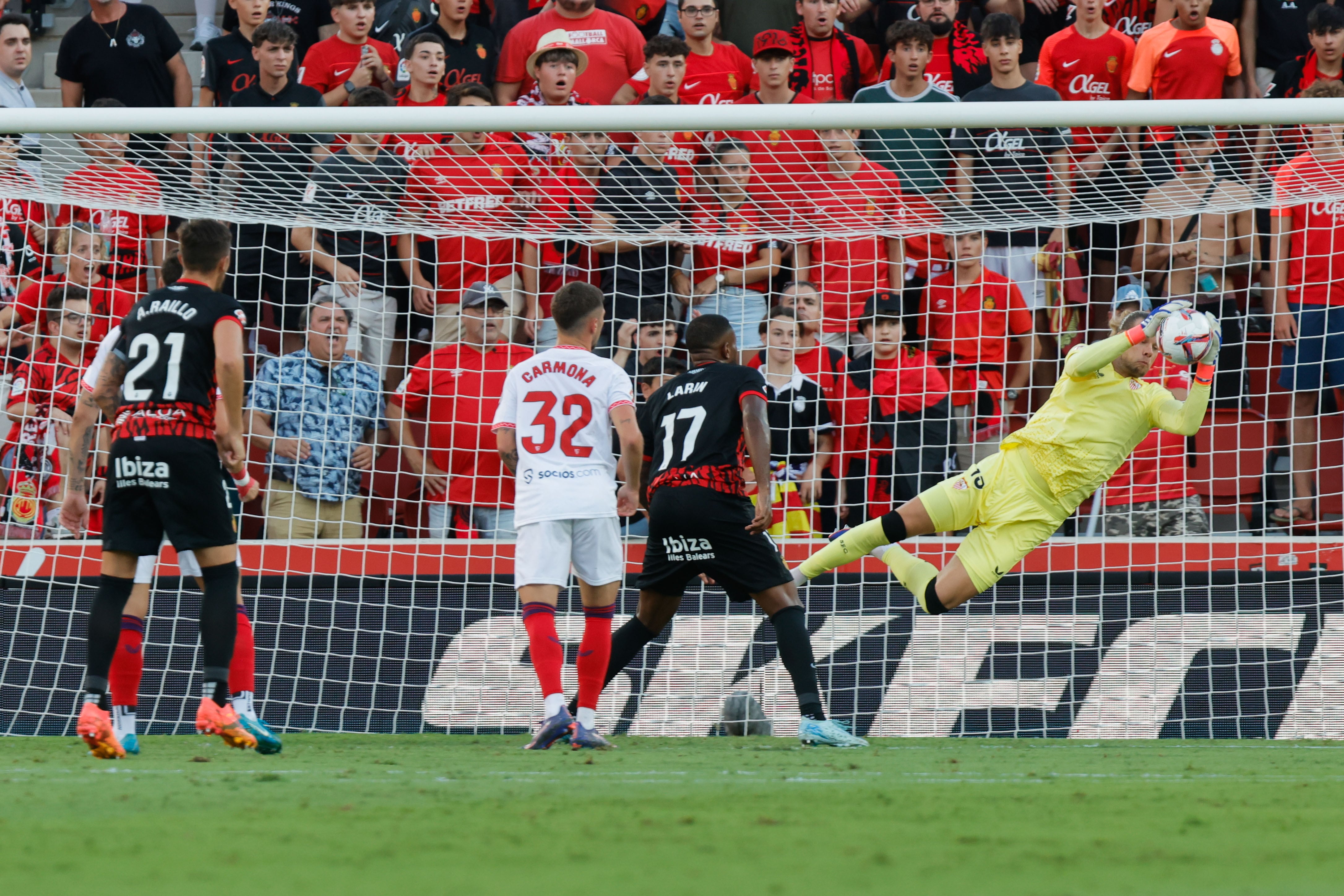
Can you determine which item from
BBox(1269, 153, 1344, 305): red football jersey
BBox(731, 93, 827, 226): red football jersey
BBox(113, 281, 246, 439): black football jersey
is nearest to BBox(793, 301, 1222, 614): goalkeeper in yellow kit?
BBox(731, 93, 827, 226): red football jersey

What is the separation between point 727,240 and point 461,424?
1.87 meters

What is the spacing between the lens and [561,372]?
648 cm

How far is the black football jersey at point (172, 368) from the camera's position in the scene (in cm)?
547

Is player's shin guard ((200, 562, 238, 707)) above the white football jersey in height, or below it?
below

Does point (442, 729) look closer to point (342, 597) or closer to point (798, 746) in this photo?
point (342, 597)

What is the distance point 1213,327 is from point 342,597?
14.9ft

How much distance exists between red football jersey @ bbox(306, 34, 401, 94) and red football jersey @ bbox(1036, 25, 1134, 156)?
15.0ft

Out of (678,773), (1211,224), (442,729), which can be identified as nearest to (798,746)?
(678,773)

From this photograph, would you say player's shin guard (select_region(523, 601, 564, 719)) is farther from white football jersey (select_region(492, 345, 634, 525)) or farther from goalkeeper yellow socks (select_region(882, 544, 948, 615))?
goalkeeper yellow socks (select_region(882, 544, 948, 615))

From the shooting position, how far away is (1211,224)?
29.3ft

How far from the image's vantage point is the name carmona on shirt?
Answer: 255 inches

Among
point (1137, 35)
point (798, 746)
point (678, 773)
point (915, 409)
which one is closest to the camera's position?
point (678, 773)

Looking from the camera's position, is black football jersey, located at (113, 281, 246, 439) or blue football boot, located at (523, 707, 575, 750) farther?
blue football boot, located at (523, 707, 575, 750)

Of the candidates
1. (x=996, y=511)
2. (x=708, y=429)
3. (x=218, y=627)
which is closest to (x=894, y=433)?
(x=996, y=511)
